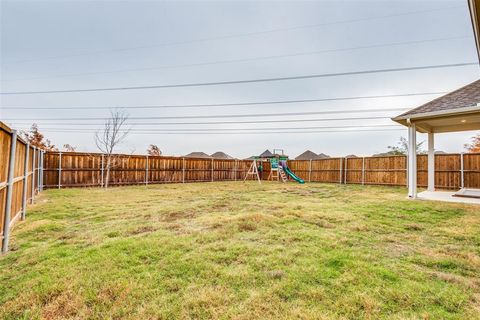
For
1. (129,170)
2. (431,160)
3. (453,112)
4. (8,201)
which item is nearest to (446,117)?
(453,112)

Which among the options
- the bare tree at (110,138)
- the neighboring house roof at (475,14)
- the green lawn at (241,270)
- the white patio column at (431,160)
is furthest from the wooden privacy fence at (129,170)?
the neighboring house roof at (475,14)

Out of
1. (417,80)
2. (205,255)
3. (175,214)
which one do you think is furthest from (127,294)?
(417,80)

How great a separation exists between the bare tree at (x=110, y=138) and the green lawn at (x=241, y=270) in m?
8.21

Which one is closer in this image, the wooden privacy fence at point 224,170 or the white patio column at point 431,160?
the white patio column at point 431,160

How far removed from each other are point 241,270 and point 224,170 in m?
14.9

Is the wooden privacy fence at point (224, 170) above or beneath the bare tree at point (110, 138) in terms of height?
beneath

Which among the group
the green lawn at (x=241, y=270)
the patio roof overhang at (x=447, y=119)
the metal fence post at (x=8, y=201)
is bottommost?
the green lawn at (x=241, y=270)

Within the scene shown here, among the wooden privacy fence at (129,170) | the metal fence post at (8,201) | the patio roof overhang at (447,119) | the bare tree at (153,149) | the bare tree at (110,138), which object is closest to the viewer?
the metal fence post at (8,201)

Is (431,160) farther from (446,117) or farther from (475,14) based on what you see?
(475,14)

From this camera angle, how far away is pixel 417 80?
1705 cm

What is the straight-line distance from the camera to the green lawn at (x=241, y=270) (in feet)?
5.81

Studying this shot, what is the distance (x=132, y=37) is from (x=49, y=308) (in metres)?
16.6

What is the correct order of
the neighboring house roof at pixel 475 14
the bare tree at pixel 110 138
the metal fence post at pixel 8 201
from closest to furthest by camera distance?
the neighboring house roof at pixel 475 14 → the metal fence post at pixel 8 201 → the bare tree at pixel 110 138

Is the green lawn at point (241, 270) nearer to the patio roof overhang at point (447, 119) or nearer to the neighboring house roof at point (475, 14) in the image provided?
the neighboring house roof at point (475, 14)
